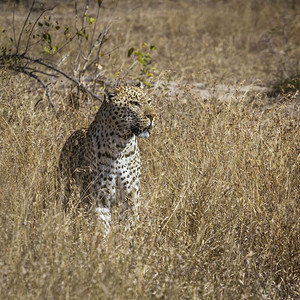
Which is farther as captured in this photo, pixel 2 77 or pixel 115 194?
pixel 2 77

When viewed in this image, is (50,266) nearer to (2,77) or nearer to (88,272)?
(88,272)

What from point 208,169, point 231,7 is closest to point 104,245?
point 208,169

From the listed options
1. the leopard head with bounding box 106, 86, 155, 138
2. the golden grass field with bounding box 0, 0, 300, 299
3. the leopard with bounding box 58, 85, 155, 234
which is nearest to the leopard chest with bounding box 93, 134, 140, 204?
the leopard with bounding box 58, 85, 155, 234

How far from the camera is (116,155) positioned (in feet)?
13.8

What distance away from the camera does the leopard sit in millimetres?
4129

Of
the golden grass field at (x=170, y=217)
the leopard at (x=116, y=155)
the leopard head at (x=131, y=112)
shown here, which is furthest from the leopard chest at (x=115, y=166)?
the golden grass field at (x=170, y=217)

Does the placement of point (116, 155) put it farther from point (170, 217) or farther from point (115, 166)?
point (170, 217)

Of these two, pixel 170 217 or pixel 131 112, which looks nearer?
pixel 170 217

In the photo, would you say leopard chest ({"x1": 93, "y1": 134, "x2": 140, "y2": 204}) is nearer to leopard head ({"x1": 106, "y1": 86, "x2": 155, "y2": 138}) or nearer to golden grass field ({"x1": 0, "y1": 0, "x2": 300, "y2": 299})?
leopard head ({"x1": 106, "y1": 86, "x2": 155, "y2": 138})

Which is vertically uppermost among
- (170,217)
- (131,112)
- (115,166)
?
(131,112)

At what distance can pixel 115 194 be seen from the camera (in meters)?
4.19

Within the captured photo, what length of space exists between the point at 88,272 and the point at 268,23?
41.3ft

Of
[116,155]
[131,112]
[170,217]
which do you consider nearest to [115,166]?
[116,155]

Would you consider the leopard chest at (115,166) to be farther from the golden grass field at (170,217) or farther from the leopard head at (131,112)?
the golden grass field at (170,217)
